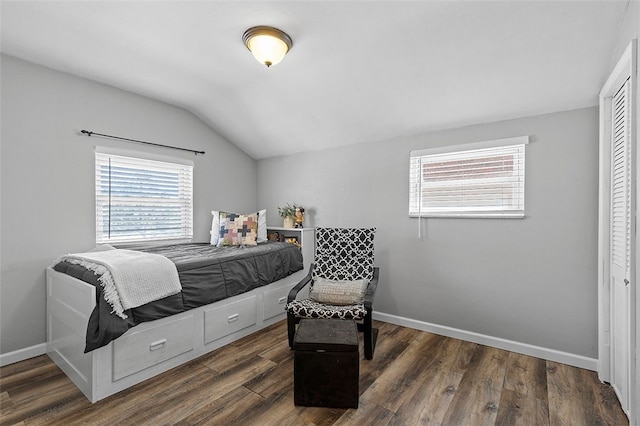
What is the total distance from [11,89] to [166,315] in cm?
227

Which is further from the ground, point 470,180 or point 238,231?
point 470,180

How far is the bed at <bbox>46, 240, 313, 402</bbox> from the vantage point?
2.11 m

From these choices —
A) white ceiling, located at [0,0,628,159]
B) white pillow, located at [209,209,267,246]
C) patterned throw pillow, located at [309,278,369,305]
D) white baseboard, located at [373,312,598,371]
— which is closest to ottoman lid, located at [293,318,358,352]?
patterned throw pillow, located at [309,278,369,305]

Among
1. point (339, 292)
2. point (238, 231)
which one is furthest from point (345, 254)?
point (238, 231)

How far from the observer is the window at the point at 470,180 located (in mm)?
2814

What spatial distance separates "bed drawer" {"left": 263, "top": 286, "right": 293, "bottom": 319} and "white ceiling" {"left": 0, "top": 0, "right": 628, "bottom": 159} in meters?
1.97

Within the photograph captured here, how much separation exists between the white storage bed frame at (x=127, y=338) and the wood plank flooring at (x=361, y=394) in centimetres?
9

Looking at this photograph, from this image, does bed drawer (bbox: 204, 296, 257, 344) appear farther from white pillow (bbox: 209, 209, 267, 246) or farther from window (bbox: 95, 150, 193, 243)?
window (bbox: 95, 150, 193, 243)

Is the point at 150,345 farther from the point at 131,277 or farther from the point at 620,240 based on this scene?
the point at 620,240

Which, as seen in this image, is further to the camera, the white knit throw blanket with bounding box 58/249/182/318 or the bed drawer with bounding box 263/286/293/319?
the bed drawer with bounding box 263/286/293/319

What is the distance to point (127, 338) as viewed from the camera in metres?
2.23

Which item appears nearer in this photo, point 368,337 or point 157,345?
point 157,345

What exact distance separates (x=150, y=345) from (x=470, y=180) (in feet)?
10.1

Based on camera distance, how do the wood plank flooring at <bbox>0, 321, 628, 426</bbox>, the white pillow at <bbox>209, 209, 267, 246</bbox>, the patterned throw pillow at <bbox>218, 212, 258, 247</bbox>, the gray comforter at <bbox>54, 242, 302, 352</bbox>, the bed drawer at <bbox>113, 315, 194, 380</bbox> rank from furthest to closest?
1. the white pillow at <bbox>209, 209, 267, 246</bbox>
2. the patterned throw pillow at <bbox>218, 212, 258, 247</bbox>
3. the bed drawer at <bbox>113, 315, 194, 380</bbox>
4. the gray comforter at <bbox>54, 242, 302, 352</bbox>
5. the wood plank flooring at <bbox>0, 321, 628, 426</bbox>
